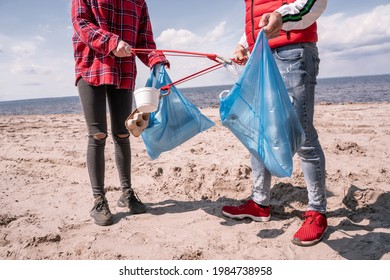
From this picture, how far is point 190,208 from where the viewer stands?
2400mm

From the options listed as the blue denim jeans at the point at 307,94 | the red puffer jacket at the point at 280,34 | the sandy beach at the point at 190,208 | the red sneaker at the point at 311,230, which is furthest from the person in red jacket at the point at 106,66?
the red sneaker at the point at 311,230

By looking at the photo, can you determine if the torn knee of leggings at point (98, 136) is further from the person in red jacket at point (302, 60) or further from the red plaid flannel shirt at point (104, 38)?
the person in red jacket at point (302, 60)

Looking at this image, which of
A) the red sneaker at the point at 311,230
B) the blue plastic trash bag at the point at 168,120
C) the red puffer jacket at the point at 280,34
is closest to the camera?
the red puffer jacket at the point at 280,34

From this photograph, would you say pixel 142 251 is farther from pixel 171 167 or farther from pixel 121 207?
pixel 171 167

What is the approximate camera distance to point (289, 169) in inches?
60.1

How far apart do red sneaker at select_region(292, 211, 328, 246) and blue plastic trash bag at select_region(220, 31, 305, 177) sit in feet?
1.56

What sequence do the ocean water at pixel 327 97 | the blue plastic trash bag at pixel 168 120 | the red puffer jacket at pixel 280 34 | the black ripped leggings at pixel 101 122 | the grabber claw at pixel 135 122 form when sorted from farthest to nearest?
the ocean water at pixel 327 97
the blue plastic trash bag at pixel 168 120
the black ripped leggings at pixel 101 122
the grabber claw at pixel 135 122
the red puffer jacket at pixel 280 34

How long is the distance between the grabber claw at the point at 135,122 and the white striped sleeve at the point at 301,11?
3.25 ft

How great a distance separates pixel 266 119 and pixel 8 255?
5.50ft

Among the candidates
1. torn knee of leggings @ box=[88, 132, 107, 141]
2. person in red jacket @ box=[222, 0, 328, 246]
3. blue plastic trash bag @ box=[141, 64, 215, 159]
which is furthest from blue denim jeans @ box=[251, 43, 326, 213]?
torn knee of leggings @ box=[88, 132, 107, 141]

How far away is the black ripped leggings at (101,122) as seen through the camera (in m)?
2.04

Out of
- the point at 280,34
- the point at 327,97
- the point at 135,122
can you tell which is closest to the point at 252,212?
the point at 135,122

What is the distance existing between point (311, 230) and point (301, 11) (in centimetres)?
123

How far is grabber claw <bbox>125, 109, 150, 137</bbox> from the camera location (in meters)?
1.88
